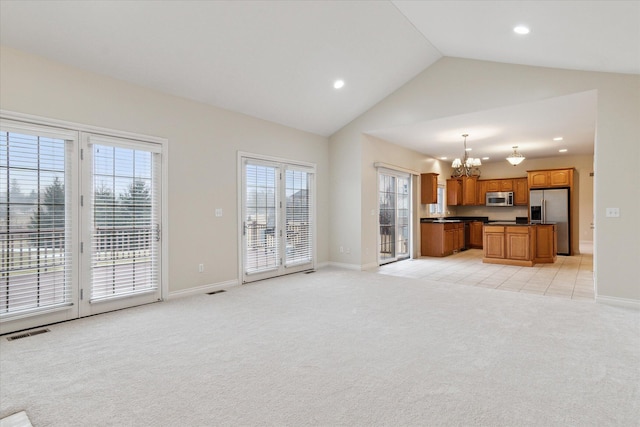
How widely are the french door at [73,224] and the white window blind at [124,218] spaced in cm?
1

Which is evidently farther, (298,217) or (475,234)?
(475,234)

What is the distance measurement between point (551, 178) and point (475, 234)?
2.52m

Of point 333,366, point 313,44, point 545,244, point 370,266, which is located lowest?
point 333,366

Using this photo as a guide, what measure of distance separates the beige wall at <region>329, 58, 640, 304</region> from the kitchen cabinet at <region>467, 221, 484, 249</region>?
580 cm

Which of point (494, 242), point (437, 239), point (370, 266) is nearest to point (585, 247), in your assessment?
point (494, 242)

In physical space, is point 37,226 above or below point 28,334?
above

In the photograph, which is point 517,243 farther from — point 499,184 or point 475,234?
point 499,184

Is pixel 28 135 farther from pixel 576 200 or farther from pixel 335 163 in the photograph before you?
pixel 576 200

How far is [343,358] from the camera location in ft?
8.89

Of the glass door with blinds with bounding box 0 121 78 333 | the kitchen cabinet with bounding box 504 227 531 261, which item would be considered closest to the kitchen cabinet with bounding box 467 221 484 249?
the kitchen cabinet with bounding box 504 227 531 261

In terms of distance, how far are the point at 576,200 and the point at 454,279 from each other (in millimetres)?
5891

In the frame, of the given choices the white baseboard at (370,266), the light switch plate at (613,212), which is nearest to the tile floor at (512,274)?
the white baseboard at (370,266)

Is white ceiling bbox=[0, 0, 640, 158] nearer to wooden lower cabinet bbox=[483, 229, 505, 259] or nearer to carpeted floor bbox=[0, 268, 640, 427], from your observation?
wooden lower cabinet bbox=[483, 229, 505, 259]

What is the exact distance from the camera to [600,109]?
4.30 m
